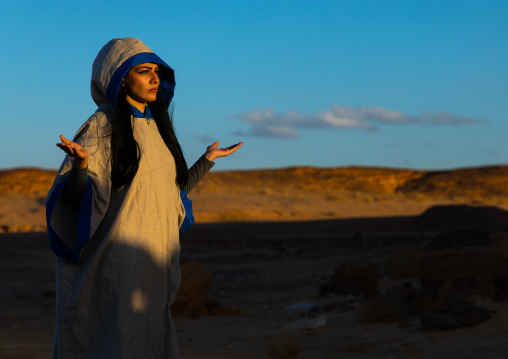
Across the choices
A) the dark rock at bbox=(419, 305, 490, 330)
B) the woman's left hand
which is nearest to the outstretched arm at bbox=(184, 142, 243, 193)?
the woman's left hand

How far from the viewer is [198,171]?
4.20m

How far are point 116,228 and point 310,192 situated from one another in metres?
54.8

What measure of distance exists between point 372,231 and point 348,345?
1902 centimetres

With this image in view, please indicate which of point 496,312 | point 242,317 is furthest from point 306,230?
point 496,312

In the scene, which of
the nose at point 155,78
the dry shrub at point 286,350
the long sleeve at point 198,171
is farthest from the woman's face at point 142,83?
the dry shrub at point 286,350

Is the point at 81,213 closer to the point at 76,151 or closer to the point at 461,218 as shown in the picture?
the point at 76,151

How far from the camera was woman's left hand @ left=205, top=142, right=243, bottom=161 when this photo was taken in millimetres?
4281

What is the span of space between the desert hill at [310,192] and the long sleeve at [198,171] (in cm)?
2795

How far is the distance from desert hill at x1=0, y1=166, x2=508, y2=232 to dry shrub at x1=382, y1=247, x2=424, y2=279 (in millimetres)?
20396

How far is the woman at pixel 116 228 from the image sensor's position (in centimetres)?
349

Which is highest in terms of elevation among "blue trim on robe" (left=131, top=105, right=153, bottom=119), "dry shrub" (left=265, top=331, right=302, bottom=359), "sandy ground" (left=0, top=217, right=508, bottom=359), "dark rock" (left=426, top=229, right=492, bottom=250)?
"blue trim on robe" (left=131, top=105, right=153, bottom=119)

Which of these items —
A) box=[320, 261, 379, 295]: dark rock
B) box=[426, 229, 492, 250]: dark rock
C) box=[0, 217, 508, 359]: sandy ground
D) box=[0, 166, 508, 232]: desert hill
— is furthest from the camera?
box=[0, 166, 508, 232]: desert hill

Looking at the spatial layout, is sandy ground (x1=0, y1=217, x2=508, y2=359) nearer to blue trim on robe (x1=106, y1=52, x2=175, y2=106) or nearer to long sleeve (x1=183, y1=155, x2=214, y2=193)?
long sleeve (x1=183, y1=155, x2=214, y2=193)

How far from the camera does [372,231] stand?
27125mm
